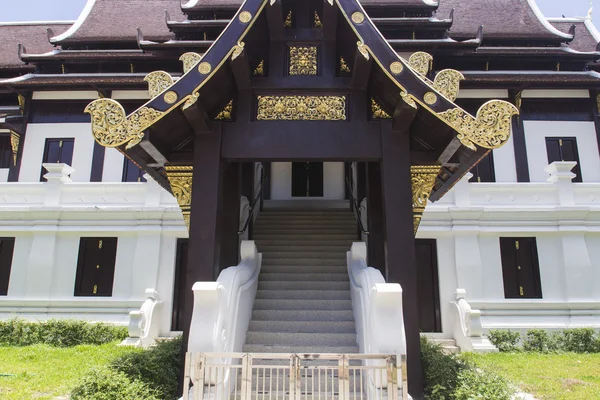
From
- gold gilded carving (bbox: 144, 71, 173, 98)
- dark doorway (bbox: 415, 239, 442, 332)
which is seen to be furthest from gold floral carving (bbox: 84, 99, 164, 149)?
dark doorway (bbox: 415, 239, 442, 332)

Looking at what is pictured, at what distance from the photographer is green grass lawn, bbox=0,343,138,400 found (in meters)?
5.45

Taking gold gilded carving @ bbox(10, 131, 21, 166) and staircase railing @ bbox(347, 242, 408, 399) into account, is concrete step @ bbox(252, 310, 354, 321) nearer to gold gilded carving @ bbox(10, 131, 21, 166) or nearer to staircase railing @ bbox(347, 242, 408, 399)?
staircase railing @ bbox(347, 242, 408, 399)

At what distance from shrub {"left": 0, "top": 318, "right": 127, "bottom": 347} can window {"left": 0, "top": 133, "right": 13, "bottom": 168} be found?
644cm

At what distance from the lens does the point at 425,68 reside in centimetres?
524

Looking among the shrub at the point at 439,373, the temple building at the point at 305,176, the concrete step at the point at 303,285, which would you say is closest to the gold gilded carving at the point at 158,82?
the temple building at the point at 305,176

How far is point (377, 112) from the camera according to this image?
5.26m

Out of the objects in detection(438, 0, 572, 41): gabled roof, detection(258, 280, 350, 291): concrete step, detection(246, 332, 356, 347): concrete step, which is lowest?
detection(246, 332, 356, 347): concrete step

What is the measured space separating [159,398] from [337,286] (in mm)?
3271

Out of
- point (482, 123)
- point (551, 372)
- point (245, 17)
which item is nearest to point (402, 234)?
point (482, 123)

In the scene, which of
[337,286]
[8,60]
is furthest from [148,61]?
[337,286]

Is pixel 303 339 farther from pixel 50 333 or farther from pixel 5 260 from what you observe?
pixel 5 260

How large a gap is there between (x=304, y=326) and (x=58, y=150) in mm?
10876

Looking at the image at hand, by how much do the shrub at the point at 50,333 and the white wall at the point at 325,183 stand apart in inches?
243

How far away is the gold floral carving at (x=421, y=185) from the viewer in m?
5.13
